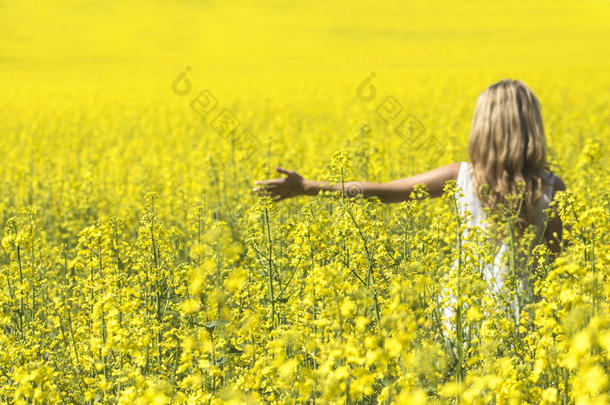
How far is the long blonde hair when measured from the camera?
3.47m

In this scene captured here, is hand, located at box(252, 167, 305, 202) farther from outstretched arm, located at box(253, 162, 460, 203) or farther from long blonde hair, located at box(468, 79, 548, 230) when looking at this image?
long blonde hair, located at box(468, 79, 548, 230)

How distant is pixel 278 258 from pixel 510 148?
61.1 inches

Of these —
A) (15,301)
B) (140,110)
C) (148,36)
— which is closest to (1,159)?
(15,301)

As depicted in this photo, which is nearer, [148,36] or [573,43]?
[573,43]

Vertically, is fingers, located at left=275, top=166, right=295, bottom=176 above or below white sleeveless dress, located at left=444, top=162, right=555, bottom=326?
above

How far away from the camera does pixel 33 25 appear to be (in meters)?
57.8

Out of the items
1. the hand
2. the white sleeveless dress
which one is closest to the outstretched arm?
the hand

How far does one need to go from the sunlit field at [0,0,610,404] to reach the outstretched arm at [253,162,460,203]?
0.09 m

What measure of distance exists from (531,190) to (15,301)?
3.23 m

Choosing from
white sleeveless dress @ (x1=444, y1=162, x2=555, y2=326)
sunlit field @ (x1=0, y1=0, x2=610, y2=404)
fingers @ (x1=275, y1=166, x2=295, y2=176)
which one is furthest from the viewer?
fingers @ (x1=275, y1=166, x2=295, y2=176)

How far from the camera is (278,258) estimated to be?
3283 mm

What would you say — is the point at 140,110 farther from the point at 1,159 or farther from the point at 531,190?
the point at 531,190

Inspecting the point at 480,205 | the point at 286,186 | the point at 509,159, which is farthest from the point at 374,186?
the point at 509,159

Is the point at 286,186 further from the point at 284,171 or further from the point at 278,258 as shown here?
the point at 278,258
